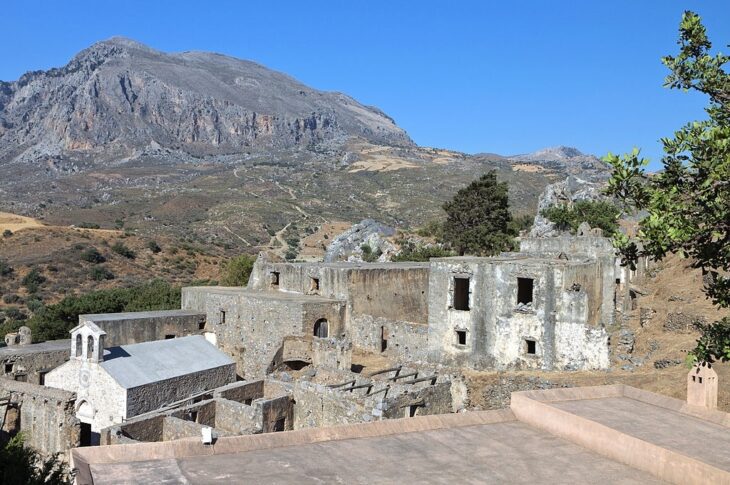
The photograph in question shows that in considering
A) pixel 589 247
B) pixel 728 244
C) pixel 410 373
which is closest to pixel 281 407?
pixel 410 373

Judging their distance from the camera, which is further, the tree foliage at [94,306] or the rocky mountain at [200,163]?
the rocky mountain at [200,163]

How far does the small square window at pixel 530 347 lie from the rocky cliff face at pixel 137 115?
129m

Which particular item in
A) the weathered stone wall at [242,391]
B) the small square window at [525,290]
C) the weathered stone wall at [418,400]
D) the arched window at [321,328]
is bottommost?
the weathered stone wall at [242,391]

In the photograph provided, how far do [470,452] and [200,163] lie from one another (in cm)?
12802

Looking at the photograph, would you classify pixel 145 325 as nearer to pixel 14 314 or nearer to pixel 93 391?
pixel 93 391

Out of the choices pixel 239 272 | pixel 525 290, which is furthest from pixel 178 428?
pixel 239 272

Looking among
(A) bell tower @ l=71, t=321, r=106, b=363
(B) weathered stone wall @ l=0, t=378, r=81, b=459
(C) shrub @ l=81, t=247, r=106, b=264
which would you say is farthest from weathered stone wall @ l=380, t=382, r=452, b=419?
(C) shrub @ l=81, t=247, r=106, b=264

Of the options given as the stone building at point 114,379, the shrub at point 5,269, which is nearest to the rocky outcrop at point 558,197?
the stone building at point 114,379

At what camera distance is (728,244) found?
762cm

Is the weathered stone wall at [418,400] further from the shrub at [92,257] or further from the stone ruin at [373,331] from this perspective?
the shrub at [92,257]

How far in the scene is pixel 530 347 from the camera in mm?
22438

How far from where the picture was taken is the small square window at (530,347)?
2234 centimetres

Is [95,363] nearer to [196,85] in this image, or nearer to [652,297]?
[652,297]

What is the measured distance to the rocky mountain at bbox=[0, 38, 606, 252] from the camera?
84.5m
